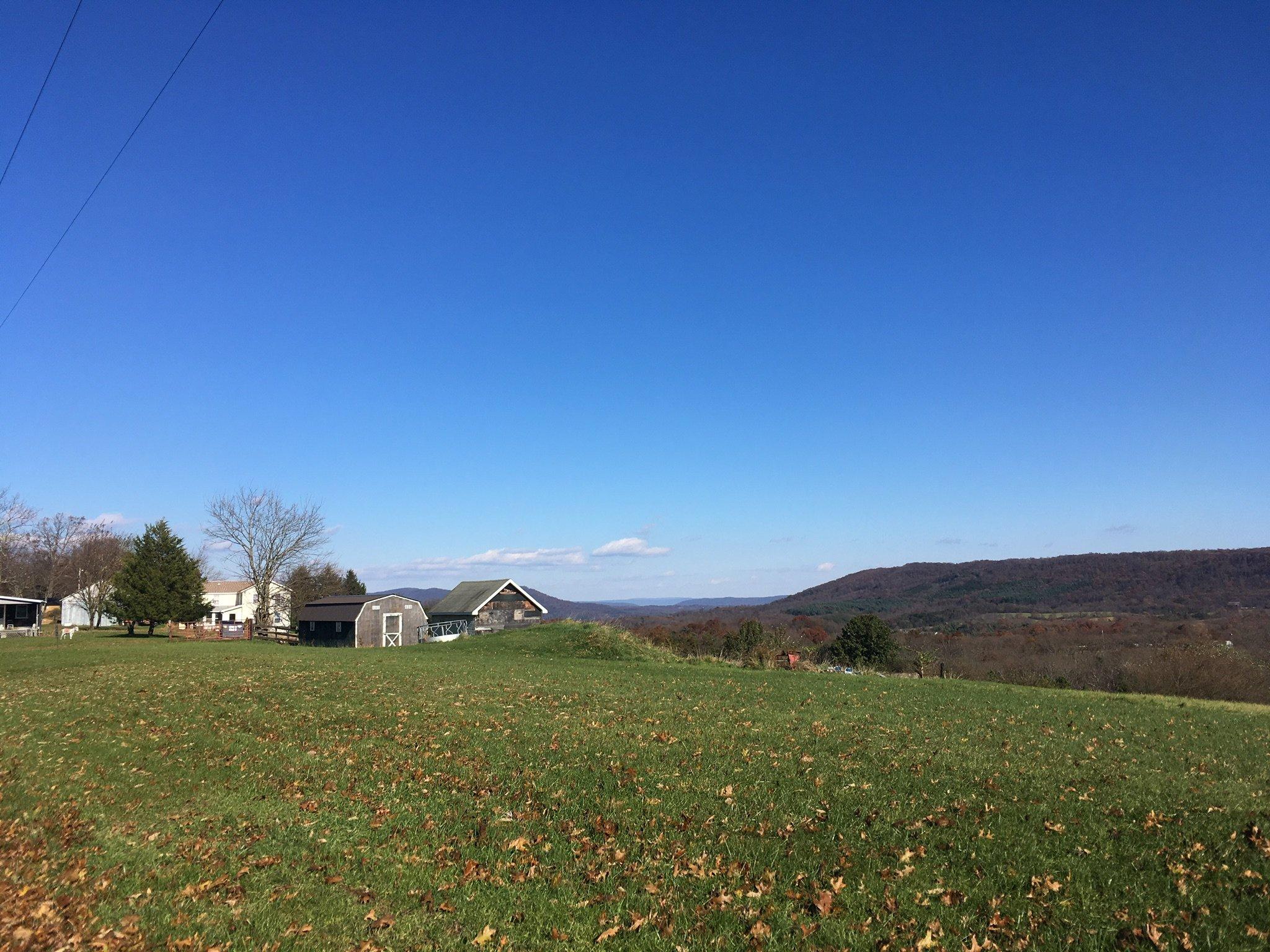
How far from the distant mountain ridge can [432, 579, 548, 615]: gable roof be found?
76426 mm

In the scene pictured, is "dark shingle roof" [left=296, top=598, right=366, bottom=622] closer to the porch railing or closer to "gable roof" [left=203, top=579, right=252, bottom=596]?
the porch railing

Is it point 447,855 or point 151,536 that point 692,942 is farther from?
point 151,536

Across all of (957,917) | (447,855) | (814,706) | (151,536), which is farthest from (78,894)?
(151,536)

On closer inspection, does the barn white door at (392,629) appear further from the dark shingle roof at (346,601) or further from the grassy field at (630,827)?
the grassy field at (630,827)

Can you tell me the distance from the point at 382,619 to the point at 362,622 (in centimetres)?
201

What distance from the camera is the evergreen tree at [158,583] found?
53.6m

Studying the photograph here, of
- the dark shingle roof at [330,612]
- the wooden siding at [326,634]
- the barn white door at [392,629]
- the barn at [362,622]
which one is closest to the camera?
the barn at [362,622]

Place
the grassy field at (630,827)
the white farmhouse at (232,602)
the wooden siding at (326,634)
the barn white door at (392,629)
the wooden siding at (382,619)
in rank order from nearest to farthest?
1. the grassy field at (630,827)
2. the wooden siding at (382,619)
3. the wooden siding at (326,634)
4. the barn white door at (392,629)
5. the white farmhouse at (232,602)

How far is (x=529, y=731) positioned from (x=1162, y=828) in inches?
394

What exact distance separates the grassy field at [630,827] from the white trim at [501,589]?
142ft

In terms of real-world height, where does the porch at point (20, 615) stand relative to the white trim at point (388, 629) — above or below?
above

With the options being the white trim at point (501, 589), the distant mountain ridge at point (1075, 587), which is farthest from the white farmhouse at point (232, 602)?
the distant mountain ridge at point (1075, 587)

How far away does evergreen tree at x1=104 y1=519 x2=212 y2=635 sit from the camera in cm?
5362

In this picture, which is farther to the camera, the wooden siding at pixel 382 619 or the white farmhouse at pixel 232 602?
the white farmhouse at pixel 232 602
